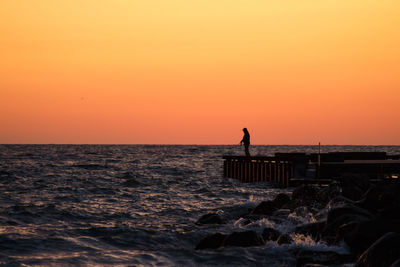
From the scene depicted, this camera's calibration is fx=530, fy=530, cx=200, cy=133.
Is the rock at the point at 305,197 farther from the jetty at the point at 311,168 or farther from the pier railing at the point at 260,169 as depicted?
the pier railing at the point at 260,169

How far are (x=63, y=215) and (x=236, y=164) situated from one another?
1756cm

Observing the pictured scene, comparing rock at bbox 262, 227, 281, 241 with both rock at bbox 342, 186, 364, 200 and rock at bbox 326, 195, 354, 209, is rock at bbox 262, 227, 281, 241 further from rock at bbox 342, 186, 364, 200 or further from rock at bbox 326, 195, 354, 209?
rock at bbox 342, 186, 364, 200

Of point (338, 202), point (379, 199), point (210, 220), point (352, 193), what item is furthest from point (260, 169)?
point (379, 199)

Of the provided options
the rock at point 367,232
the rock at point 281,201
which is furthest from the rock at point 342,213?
the rock at point 281,201

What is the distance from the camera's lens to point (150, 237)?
49.7 ft

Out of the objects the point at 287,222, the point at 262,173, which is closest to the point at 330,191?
the point at 287,222

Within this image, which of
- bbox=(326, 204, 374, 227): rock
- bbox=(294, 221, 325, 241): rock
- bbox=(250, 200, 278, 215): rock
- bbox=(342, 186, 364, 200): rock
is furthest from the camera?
bbox=(250, 200, 278, 215): rock

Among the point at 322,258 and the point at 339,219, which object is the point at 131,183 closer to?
the point at 339,219

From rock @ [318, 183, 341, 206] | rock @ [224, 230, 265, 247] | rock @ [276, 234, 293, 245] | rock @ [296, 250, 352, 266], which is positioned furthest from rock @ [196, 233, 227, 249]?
rock @ [318, 183, 341, 206]

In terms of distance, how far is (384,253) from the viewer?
29.9 ft

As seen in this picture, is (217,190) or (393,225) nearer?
(393,225)

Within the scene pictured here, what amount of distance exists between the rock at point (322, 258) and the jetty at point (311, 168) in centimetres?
895

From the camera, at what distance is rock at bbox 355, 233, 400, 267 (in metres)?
9.05

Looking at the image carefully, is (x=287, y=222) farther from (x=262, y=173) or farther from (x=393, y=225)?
(x=262, y=173)
